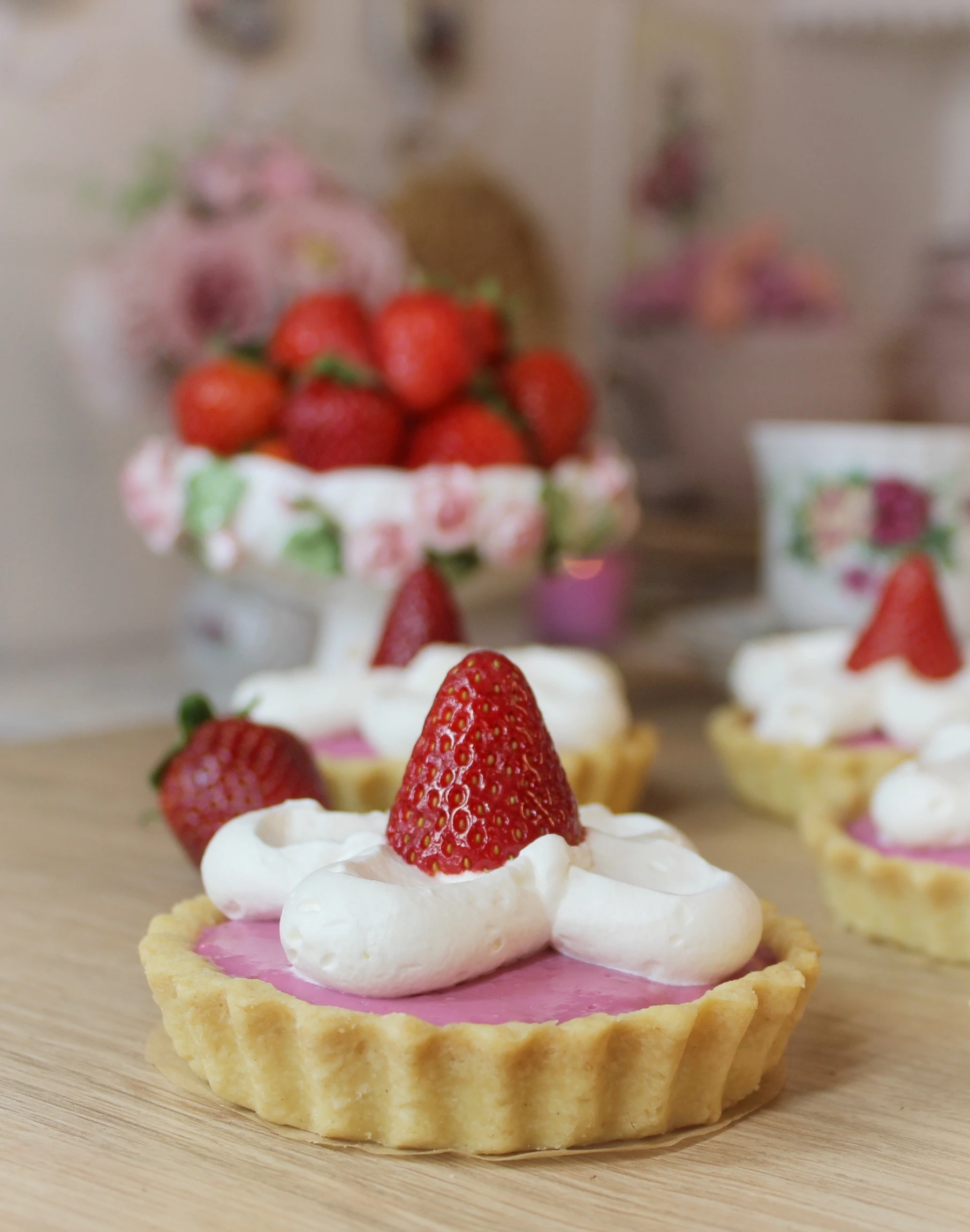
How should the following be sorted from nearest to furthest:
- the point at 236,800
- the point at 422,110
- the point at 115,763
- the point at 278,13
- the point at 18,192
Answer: the point at 236,800
the point at 115,763
the point at 18,192
the point at 278,13
the point at 422,110

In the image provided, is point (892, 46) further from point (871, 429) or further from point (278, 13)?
point (871, 429)

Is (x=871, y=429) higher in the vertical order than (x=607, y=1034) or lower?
higher

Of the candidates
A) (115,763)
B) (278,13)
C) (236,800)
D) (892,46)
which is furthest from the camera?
(892,46)

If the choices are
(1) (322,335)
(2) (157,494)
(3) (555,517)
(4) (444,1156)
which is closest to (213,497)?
(2) (157,494)

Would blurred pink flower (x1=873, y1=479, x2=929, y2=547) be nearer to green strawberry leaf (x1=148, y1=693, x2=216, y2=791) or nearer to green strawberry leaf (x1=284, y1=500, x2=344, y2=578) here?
green strawberry leaf (x1=284, y1=500, x2=344, y2=578)

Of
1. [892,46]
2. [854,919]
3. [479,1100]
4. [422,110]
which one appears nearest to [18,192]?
[422,110]

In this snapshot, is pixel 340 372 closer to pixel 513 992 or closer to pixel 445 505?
pixel 445 505
